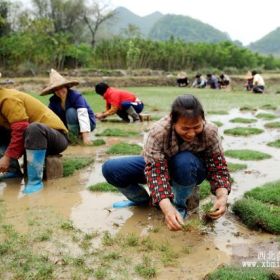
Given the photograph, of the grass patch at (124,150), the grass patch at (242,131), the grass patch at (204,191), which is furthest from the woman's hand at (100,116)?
the grass patch at (204,191)

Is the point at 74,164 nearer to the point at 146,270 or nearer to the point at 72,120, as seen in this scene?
the point at 72,120

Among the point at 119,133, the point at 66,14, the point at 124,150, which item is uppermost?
the point at 66,14

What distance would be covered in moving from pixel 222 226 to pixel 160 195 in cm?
74

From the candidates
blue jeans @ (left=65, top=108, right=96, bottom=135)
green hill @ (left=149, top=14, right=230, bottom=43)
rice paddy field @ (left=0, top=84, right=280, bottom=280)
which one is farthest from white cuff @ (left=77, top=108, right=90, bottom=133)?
green hill @ (left=149, top=14, right=230, bottom=43)

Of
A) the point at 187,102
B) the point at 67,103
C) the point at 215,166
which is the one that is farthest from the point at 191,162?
the point at 67,103

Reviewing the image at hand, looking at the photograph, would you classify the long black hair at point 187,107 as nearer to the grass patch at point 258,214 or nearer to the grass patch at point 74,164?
the grass patch at point 258,214

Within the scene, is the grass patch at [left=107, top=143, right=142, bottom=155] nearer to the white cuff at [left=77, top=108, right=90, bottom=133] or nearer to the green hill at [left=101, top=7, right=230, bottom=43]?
the white cuff at [left=77, top=108, right=90, bottom=133]

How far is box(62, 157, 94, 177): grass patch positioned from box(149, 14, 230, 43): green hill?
127m

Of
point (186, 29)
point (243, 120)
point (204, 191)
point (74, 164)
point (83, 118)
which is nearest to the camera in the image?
point (204, 191)

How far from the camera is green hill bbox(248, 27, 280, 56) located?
135625 mm

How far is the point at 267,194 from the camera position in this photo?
4.04 meters

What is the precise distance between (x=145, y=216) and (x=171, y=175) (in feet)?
1.82

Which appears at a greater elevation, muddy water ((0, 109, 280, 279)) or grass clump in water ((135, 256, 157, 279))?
grass clump in water ((135, 256, 157, 279))

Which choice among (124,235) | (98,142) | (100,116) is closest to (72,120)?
(98,142)
